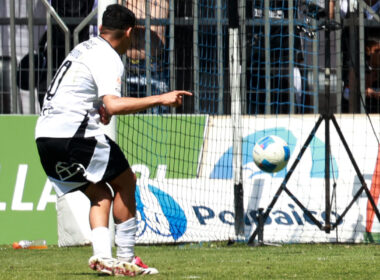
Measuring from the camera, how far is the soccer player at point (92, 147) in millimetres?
5938

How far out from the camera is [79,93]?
19.8 ft

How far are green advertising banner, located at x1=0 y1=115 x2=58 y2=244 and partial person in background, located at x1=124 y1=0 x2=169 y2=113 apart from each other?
4.74 ft

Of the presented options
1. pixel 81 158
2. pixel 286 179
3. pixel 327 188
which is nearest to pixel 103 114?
pixel 81 158

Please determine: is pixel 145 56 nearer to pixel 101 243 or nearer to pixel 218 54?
pixel 218 54

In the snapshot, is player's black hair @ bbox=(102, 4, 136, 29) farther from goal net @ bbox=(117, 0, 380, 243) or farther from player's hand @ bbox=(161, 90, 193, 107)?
goal net @ bbox=(117, 0, 380, 243)

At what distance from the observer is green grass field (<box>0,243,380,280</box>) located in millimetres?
5930

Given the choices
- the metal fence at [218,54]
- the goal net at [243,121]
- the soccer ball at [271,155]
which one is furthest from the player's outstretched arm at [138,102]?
the metal fence at [218,54]

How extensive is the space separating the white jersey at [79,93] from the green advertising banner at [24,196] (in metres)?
4.83

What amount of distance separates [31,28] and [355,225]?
16.2 ft

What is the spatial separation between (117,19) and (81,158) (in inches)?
39.2

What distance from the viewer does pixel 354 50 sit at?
39.1ft

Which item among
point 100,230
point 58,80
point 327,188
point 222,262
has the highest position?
point 58,80

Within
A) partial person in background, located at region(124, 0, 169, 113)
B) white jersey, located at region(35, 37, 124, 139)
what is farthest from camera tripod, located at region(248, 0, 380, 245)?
white jersey, located at region(35, 37, 124, 139)

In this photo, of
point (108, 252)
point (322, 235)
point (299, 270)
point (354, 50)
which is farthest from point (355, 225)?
point (108, 252)
